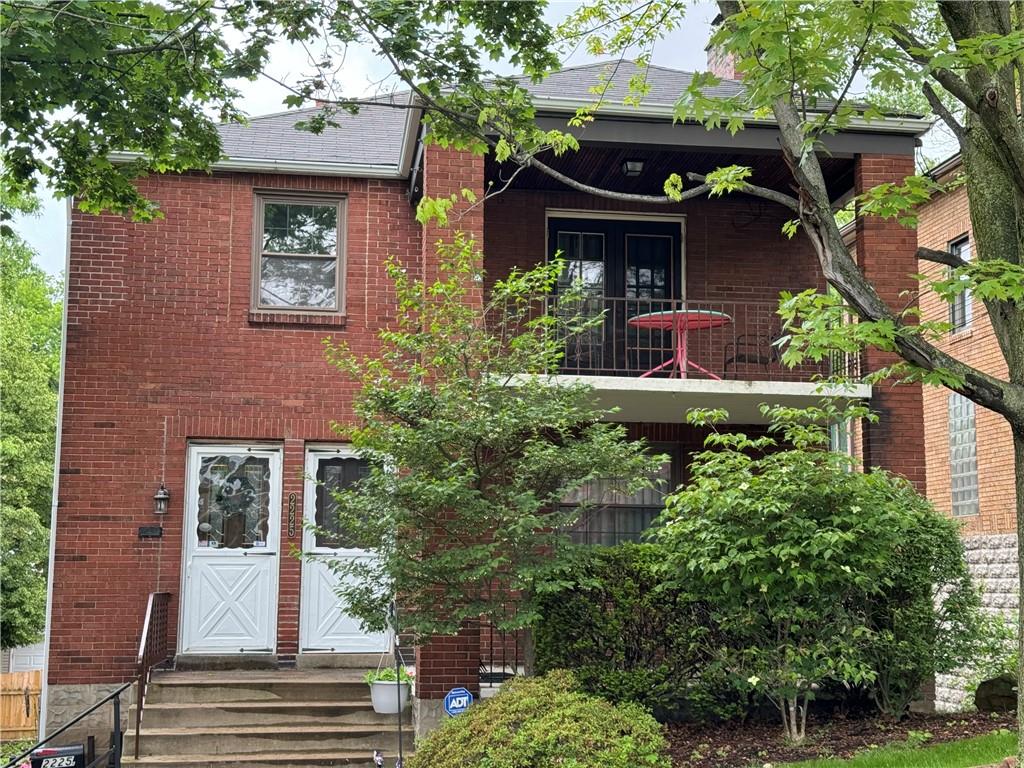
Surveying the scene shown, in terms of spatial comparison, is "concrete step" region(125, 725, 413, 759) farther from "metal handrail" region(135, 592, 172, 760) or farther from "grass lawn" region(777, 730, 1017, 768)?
"grass lawn" region(777, 730, 1017, 768)

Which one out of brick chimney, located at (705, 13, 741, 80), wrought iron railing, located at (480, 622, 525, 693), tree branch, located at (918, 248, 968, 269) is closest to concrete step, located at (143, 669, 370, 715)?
wrought iron railing, located at (480, 622, 525, 693)

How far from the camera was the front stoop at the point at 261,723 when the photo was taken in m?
9.84

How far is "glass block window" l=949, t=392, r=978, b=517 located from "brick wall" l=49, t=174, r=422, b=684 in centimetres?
1023

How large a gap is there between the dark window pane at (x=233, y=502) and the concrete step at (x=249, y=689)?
1.63 metres

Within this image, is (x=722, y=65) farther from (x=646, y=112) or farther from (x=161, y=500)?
(x=161, y=500)

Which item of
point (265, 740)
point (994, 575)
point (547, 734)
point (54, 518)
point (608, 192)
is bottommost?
point (265, 740)

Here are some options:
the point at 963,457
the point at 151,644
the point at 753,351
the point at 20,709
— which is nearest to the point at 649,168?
the point at 753,351

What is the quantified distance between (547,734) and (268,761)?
3.51 meters

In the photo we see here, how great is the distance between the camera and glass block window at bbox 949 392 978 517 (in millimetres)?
17969

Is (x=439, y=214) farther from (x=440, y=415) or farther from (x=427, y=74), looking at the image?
(x=440, y=415)

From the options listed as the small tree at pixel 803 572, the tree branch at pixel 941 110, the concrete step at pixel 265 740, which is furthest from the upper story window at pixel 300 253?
the tree branch at pixel 941 110

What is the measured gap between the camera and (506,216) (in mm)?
13289

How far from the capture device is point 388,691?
10328 millimetres

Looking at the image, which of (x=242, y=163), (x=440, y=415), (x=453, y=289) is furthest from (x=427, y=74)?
(x=242, y=163)
